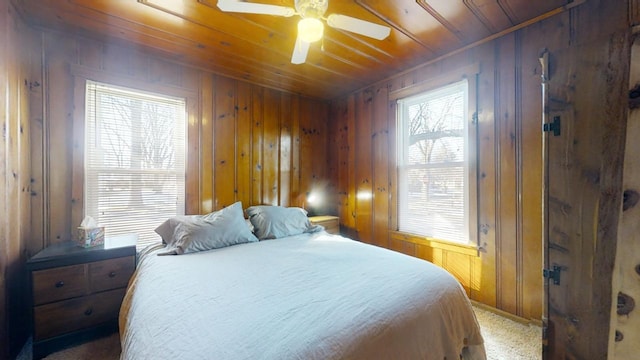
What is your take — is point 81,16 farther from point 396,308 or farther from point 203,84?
point 396,308

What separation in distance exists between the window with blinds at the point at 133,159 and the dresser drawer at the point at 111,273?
0.51m

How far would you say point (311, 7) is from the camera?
1.59 m

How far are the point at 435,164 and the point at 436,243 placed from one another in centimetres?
86

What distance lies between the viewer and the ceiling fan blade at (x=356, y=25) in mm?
1600

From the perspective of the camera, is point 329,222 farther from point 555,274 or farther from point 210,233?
point 555,274

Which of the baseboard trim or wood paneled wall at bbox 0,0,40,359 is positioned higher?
wood paneled wall at bbox 0,0,40,359

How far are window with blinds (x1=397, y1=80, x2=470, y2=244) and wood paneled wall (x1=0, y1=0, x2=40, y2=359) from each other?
3.38 meters

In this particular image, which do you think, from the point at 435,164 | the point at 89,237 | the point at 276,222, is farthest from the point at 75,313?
the point at 435,164

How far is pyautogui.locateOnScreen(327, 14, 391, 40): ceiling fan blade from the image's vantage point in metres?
1.60

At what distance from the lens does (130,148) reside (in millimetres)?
2488

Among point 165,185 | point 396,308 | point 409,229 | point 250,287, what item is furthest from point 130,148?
point 409,229

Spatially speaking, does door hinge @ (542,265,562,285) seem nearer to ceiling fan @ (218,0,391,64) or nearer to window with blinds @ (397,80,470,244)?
window with blinds @ (397,80,470,244)

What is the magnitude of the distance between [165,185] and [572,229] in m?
3.23

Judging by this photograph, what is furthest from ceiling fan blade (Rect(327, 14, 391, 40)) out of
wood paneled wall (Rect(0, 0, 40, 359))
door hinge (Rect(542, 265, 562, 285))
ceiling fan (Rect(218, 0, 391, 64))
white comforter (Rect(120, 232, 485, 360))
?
wood paneled wall (Rect(0, 0, 40, 359))
